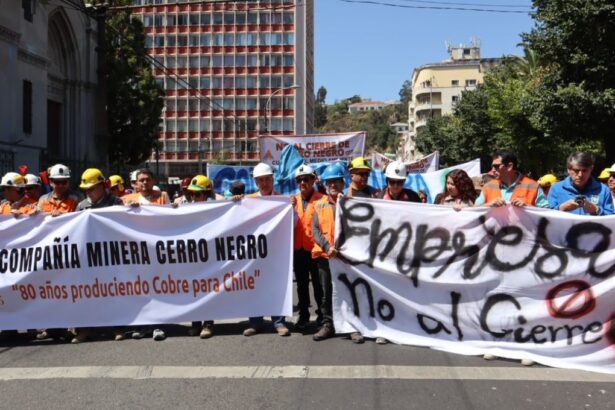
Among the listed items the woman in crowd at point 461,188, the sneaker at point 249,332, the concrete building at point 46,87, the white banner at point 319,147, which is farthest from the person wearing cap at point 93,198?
the white banner at point 319,147

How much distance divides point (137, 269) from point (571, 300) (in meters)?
4.29

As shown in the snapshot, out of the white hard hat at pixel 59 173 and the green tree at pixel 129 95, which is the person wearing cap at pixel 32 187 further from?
the green tree at pixel 129 95

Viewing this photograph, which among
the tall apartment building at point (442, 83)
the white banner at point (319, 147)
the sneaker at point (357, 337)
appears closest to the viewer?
the sneaker at point (357, 337)

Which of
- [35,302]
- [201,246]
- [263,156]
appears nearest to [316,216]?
[201,246]

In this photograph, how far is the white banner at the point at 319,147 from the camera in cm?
1490

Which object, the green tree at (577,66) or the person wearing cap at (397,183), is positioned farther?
the green tree at (577,66)

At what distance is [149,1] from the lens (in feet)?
263

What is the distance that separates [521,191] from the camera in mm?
6461

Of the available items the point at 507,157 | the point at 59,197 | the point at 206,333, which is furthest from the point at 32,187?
the point at 507,157

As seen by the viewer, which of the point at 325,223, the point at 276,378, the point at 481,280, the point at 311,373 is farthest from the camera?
the point at 325,223

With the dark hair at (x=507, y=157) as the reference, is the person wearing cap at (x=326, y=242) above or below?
below

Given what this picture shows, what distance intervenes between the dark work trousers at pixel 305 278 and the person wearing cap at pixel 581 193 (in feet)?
8.33

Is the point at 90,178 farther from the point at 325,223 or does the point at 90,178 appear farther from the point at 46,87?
the point at 46,87

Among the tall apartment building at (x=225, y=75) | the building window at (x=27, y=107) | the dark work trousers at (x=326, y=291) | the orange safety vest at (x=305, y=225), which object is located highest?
the tall apartment building at (x=225, y=75)
